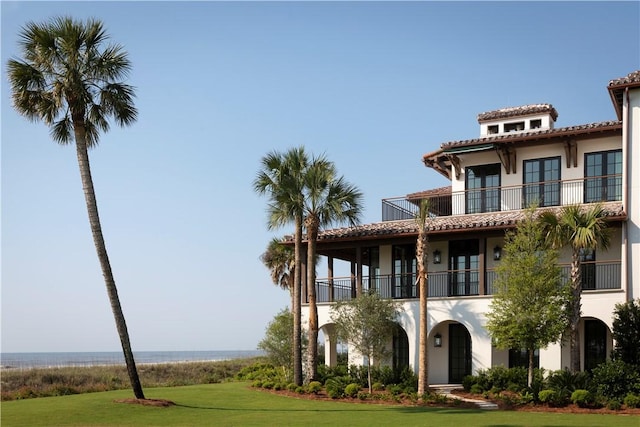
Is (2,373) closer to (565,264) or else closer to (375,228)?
(375,228)

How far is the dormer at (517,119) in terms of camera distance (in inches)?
1298

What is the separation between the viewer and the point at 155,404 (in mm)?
24000

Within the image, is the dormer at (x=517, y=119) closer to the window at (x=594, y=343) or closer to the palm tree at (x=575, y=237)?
the palm tree at (x=575, y=237)

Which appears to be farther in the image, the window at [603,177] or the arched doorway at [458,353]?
the arched doorway at [458,353]

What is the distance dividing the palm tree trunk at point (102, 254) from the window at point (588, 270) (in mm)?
15786

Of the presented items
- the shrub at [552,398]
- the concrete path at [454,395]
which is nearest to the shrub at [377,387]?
the concrete path at [454,395]

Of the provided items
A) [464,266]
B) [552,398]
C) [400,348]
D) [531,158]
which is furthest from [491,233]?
[552,398]

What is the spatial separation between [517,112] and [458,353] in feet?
35.2

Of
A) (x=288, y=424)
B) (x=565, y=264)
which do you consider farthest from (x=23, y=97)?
(x=565, y=264)

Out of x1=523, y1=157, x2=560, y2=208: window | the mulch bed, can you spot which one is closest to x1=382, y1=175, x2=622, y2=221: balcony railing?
x1=523, y1=157, x2=560, y2=208: window

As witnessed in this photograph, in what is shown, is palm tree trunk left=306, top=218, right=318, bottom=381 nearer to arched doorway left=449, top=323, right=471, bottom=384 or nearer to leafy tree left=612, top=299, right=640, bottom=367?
arched doorway left=449, top=323, right=471, bottom=384

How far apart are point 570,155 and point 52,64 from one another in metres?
19.3

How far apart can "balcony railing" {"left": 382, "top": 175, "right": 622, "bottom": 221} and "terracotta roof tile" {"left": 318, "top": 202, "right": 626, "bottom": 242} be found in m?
0.62

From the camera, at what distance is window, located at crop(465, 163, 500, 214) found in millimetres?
32156
